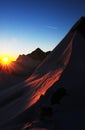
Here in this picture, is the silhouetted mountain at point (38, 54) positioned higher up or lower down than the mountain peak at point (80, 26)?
higher up

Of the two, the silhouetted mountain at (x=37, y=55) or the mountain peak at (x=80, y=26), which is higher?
the silhouetted mountain at (x=37, y=55)

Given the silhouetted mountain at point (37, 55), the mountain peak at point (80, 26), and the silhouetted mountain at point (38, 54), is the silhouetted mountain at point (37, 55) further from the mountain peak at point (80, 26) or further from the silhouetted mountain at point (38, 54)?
the mountain peak at point (80, 26)

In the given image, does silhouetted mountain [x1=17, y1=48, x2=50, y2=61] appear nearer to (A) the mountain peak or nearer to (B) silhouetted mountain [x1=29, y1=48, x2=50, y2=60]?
(B) silhouetted mountain [x1=29, y1=48, x2=50, y2=60]

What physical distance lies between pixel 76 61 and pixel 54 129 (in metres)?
10.4

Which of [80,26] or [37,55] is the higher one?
[37,55]

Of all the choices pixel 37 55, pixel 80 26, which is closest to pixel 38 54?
pixel 37 55

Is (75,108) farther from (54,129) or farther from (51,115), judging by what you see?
(54,129)

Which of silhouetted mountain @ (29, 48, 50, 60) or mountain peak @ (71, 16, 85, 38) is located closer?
mountain peak @ (71, 16, 85, 38)

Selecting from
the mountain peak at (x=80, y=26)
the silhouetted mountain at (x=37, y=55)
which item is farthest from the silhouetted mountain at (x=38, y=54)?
the mountain peak at (x=80, y=26)

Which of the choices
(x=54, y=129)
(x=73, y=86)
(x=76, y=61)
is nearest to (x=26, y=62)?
(x=76, y=61)

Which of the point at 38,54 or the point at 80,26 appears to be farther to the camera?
the point at 38,54

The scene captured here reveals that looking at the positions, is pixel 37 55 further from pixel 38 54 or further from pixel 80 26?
pixel 80 26

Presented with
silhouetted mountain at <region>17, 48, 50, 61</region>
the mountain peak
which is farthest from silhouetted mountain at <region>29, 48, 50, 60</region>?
the mountain peak

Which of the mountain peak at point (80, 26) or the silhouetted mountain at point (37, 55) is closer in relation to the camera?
the mountain peak at point (80, 26)
